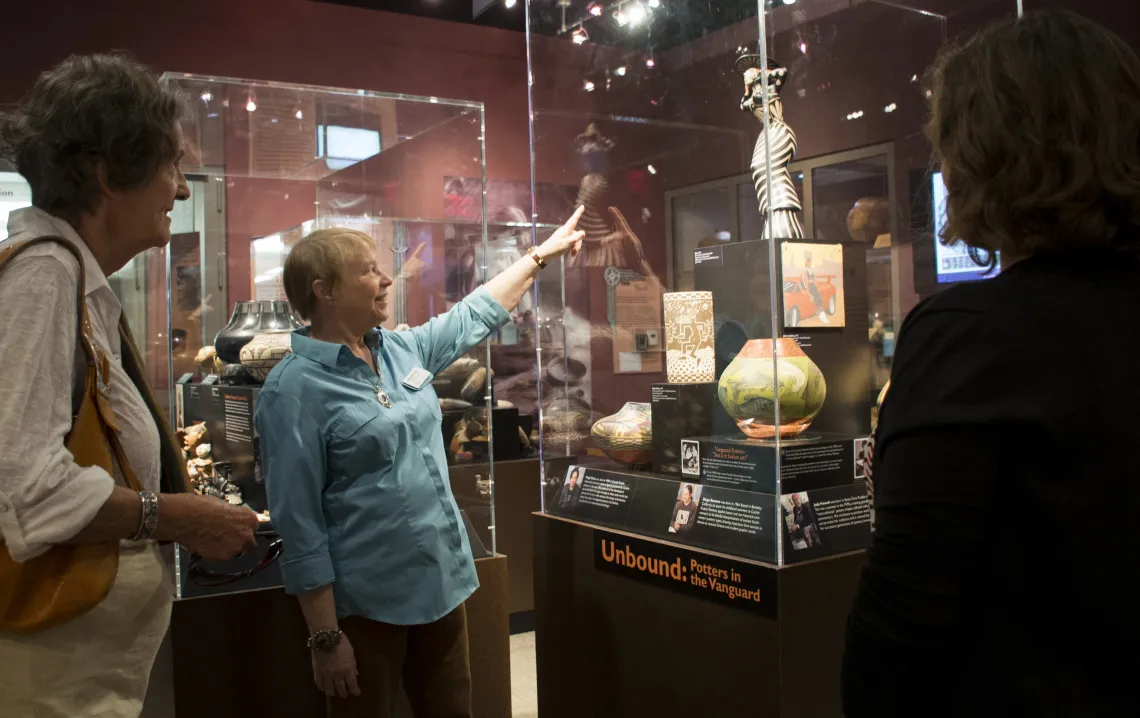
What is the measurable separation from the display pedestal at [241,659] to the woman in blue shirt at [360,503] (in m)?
0.45

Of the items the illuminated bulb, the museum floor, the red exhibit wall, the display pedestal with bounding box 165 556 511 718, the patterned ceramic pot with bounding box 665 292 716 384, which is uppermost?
the red exhibit wall

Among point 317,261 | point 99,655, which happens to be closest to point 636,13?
point 317,261

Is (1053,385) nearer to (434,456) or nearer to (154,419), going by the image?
(154,419)

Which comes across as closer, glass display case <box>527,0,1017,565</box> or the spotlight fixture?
glass display case <box>527,0,1017,565</box>

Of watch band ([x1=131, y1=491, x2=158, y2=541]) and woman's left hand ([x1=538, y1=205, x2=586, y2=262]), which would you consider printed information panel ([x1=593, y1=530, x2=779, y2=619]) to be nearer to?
woman's left hand ([x1=538, y1=205, x2=586, y2=262])

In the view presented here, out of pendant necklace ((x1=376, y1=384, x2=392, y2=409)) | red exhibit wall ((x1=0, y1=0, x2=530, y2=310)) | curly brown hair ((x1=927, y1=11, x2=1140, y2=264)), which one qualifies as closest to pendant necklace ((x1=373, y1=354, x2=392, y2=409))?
pendant necklace ((x1=376, y1=384, x2=392, y2=409))

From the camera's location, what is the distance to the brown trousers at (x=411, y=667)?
6.34ft

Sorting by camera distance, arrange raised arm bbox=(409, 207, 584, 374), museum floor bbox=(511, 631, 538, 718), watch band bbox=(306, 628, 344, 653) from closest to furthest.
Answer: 1. watch band bbox=(306, 628, 344, 653)
2. raised arm bbox=(409, 207, 584, 374)
3. museum floor bbox=(511, 631, 538, 718)

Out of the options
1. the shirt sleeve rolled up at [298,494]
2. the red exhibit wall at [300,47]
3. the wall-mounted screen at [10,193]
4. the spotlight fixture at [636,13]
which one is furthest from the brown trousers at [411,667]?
the red exhibit wall at [300,47]

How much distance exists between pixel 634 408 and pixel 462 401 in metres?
0.80

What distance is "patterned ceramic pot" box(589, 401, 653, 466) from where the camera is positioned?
2498 millimetres

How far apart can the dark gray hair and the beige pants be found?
0.52m

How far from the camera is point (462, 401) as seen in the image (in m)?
3.13

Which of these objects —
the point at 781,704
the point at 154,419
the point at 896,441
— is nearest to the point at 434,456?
the point at 154,419
